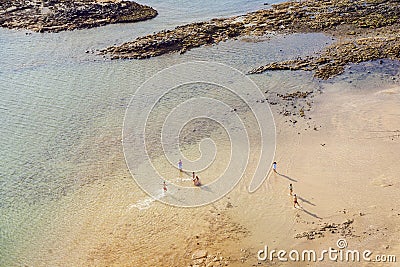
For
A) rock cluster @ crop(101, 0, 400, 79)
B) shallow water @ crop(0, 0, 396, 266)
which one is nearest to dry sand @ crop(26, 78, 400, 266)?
shallow water @ crop(0, 0, 396, 266)

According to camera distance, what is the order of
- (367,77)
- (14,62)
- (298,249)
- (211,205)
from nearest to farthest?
1. (298,249)
2. (211,205)
3. (367,77)
4. (14,62)

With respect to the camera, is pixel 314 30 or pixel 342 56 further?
pixel 314 30

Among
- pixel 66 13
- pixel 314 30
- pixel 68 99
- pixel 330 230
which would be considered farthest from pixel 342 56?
pixel 66 13

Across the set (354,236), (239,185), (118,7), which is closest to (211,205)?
(239,185)

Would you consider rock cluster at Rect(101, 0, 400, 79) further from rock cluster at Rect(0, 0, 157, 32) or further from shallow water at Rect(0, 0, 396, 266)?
rock cluster at Rect(0, 0, 157, 32)

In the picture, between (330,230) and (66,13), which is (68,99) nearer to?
(66,13)

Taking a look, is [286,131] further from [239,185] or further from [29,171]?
[29,171]
